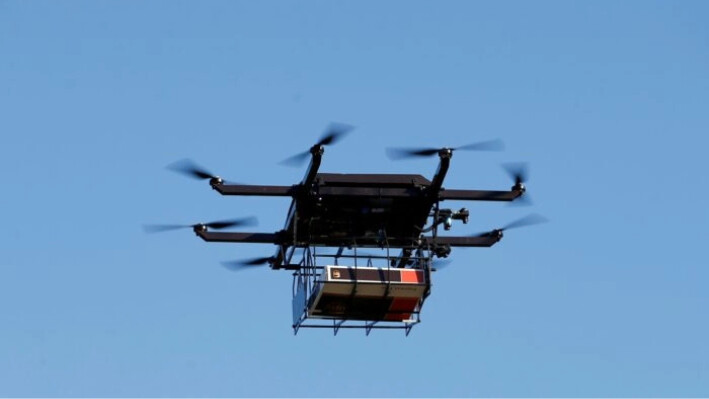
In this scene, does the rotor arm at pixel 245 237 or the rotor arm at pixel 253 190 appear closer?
the rotor arm at pixel 253 190

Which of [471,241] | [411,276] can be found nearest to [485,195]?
[471,241]

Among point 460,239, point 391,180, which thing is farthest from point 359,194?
point 460,239

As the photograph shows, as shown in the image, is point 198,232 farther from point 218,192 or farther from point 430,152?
point 430,152

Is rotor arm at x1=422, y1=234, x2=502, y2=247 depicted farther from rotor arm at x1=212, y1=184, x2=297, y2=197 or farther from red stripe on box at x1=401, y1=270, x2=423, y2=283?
rotor arm at x1=212, y1=184, x2=297, y2=197

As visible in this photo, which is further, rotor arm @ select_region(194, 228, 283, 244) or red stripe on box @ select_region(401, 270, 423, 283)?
rotor arm @ select_region(194, 228, 283, 244)

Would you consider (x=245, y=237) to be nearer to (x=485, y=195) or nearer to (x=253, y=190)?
(x=253, y=190)

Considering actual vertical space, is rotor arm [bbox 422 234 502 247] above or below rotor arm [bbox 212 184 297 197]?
below

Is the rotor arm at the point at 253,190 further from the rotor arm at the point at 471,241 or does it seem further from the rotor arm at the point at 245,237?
the rotor arm at the point at 471,241

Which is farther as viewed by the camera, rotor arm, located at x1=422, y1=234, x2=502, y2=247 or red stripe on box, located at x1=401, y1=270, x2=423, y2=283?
rotor arm, located at x1=422, y1=234, x2=502, y2=247

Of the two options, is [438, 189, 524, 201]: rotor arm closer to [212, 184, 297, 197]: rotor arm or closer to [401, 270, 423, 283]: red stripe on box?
[401, 270, 423, 283]: red stripe on box

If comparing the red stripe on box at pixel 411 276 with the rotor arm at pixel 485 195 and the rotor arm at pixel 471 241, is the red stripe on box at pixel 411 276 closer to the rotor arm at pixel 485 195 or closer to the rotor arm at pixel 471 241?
the rotor arm at pixel 471 241

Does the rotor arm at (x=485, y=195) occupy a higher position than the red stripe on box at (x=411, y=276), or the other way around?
the rotor arm at (x=485, y=195)
